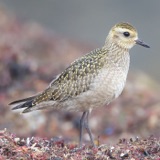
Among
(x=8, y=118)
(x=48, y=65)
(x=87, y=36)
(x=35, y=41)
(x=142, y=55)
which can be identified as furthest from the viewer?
(x=87, y=36)

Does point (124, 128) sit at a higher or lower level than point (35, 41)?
lower

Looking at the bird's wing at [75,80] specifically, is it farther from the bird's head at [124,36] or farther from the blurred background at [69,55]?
the blurred background at [69,55]

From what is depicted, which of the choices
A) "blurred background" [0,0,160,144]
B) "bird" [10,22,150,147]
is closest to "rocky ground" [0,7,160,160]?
"blurred background" [0,0,160,144]

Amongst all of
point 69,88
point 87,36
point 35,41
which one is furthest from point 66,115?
point 87,36

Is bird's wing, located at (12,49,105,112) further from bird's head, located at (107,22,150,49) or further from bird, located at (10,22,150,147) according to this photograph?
bird's head, located at (107,22,150,49)

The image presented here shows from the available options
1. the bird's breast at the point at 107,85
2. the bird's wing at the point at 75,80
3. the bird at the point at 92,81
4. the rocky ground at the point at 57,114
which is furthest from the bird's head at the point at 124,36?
the rocky ground at the point at 57,114

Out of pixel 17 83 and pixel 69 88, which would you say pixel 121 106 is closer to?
pixel 17 83

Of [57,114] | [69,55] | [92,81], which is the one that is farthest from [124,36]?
[69,55]
